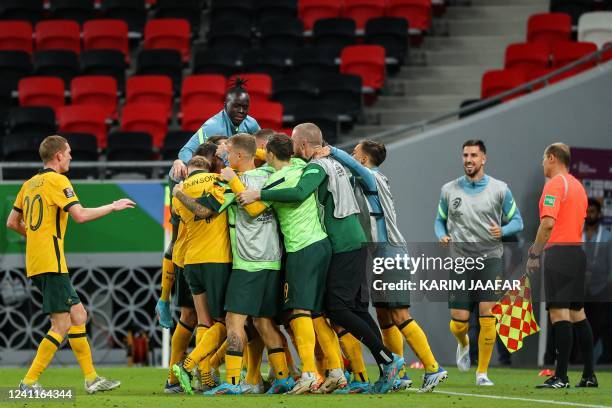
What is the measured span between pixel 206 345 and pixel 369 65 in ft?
32.5

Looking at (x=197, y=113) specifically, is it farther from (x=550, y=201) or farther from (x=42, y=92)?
(x=550, y=201)

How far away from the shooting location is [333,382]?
8.57 meters

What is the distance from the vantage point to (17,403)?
7844mm

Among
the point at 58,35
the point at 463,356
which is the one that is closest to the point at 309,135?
the point at 463,356

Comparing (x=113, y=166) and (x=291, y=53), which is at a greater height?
(x=291, y=53)

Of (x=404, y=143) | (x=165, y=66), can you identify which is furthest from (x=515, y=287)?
(x=165, y=66)

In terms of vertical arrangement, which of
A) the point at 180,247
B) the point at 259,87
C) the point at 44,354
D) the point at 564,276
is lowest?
the point at 44,354

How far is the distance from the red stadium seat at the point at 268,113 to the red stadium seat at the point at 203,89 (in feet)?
4.51

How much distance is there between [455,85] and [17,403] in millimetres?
11762

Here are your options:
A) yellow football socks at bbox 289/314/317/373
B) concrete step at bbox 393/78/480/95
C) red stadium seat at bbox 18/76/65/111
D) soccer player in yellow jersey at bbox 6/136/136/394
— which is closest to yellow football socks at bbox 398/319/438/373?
yellow football socks at bbox 289/314/317/373

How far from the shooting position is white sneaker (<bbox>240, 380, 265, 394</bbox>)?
875cm

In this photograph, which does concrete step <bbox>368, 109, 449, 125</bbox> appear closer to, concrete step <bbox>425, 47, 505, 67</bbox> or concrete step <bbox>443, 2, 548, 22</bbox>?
concrete step <bbox>425, 47, 505, 67</bbox>

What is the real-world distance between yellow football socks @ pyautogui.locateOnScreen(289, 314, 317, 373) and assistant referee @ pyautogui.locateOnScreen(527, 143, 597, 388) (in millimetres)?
1921

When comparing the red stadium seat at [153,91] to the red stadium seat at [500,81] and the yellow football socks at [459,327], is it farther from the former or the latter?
the yellow football socks at [459,327]
